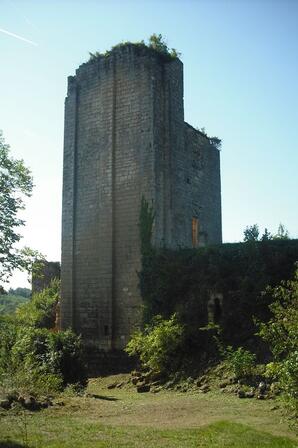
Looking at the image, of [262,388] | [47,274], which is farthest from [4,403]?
[47,274]

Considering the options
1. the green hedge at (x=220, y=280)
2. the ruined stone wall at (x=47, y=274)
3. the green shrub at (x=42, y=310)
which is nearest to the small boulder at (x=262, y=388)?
the green hedge at (x=220, y=280)

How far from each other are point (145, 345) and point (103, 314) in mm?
3676

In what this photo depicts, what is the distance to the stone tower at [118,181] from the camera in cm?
1791

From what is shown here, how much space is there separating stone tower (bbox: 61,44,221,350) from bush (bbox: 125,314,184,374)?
95.6 inches

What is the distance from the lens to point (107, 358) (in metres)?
17.5

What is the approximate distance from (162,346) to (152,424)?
6.00 m

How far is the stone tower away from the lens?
1791 cm

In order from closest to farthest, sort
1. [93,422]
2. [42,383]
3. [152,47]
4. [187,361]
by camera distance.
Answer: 1. [93,422]
2. [42,383]
3. [187,361]
4. [152,47]

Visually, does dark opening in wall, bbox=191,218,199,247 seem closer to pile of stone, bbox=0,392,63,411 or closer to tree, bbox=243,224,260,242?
tree, bbox=243,224,260,242

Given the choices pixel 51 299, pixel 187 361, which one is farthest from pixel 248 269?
pixel 51 299

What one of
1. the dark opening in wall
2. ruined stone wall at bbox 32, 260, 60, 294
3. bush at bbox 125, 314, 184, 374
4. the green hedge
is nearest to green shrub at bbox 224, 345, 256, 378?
the green hedge

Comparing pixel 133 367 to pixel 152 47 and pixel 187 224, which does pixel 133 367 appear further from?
pixel 152 47

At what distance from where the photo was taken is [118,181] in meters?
18.5

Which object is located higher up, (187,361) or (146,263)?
(146,263)
